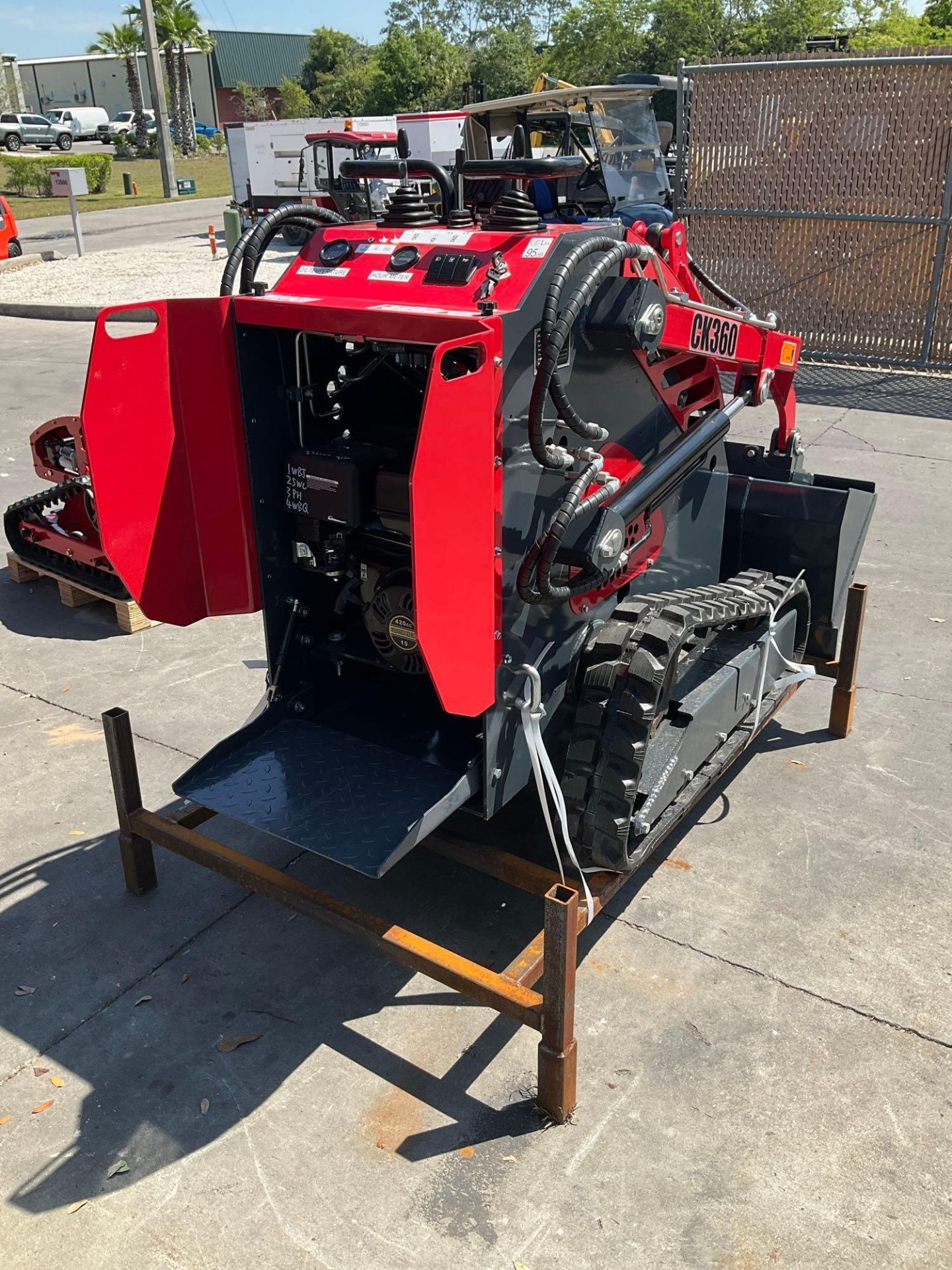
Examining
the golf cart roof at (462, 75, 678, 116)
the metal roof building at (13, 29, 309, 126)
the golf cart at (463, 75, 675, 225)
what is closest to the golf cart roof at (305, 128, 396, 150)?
the golf cart at (463, 75, 675, 225)

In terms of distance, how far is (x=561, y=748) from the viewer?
3.67 metres

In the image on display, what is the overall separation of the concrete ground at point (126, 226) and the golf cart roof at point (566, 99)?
1252 centimetres

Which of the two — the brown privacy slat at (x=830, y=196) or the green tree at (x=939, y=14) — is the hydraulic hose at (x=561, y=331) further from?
the green tree at (x=939, y=14)

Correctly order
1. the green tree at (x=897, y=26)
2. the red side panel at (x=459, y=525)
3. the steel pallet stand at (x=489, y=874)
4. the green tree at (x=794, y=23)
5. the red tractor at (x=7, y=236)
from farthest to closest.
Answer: the green tree at (x=794, y=23) < the green tree at (x=897, y=26) < the red tractor at (x=7, y=236) < the steel pallet stand at (x=489, y=874) < the red side panel at (x=459, y=525)

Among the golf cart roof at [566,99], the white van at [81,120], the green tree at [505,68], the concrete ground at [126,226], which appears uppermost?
the green tree at [505,68]

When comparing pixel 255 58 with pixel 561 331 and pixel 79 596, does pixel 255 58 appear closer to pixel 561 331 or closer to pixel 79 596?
pixel 79 596

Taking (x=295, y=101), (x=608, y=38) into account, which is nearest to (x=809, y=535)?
(x=608, y=38)

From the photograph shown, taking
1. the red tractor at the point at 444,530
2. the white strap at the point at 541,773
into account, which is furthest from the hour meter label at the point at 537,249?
the white strap at the point at 541,773

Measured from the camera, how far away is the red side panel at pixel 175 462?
324cm

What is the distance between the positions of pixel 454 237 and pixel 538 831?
208 centimetres

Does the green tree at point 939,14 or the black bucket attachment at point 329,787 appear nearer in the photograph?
the black bucket attachment at point 329,787

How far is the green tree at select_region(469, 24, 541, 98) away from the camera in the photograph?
50.8 meters

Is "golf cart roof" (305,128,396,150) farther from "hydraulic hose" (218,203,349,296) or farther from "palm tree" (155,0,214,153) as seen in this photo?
"palm tree" (155,0,214,153)

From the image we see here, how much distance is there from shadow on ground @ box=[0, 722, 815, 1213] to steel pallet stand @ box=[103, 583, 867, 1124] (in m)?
0.19
